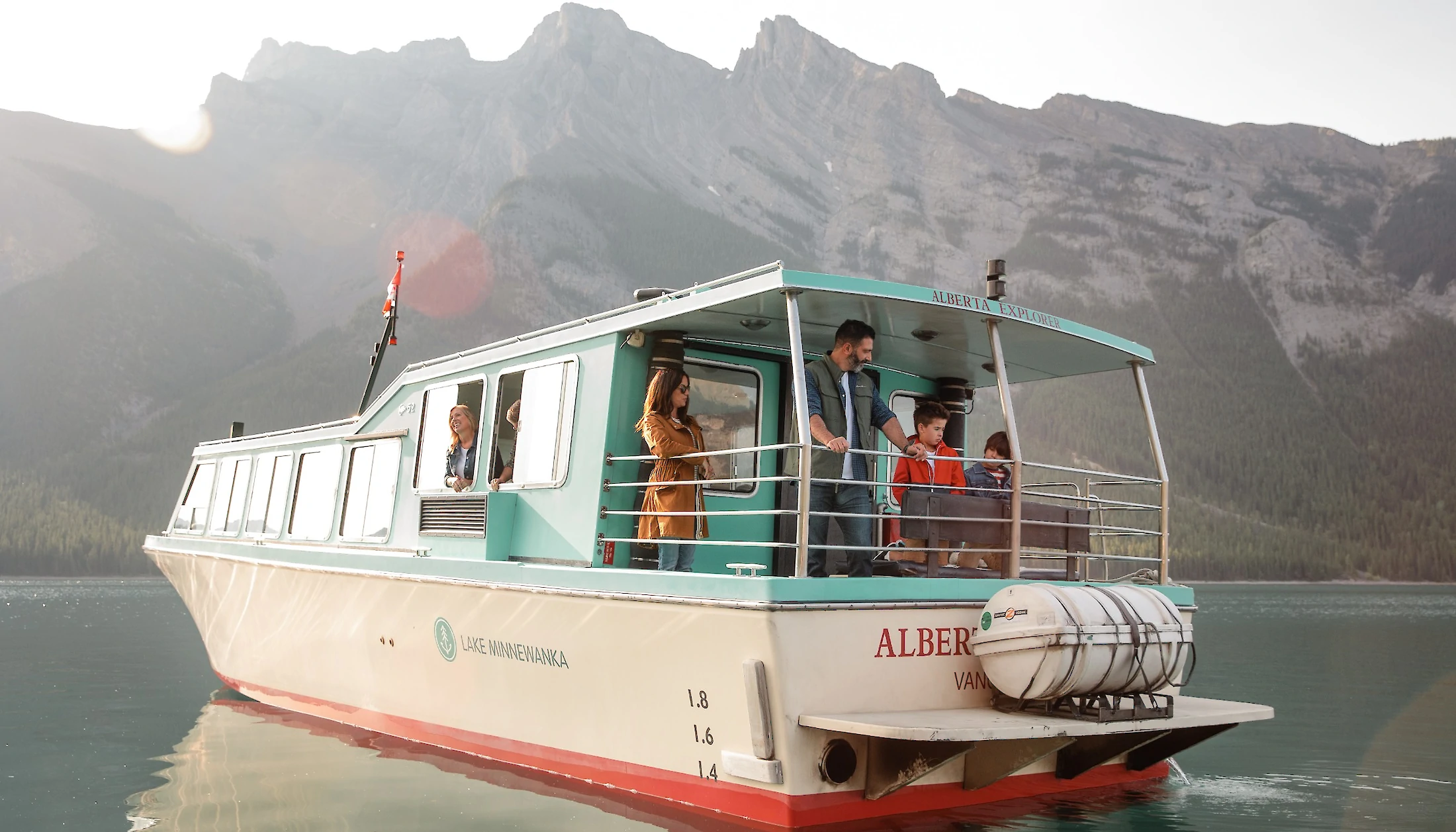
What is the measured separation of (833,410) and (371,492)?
5.42m

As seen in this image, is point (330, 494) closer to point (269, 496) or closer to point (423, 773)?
point (269, 496)

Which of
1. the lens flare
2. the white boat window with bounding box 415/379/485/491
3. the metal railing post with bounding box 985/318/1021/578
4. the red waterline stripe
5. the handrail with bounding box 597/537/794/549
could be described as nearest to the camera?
the red waterline stripe

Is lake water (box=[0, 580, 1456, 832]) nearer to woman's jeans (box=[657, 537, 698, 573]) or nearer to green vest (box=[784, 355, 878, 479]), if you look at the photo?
woman's jeans (box=[657, 537, 698, 573])

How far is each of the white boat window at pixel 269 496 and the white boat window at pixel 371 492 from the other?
5.46 feet

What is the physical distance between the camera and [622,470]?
829 cm

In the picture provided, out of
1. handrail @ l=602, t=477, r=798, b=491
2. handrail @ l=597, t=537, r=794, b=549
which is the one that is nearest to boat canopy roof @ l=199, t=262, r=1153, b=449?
handrail @ l=602, t=477, r=798, b=491

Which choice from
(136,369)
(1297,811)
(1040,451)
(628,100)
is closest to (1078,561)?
(1297,811)

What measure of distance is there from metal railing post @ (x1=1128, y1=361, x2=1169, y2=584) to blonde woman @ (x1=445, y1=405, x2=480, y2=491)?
5.47 metres

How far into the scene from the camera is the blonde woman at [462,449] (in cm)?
969

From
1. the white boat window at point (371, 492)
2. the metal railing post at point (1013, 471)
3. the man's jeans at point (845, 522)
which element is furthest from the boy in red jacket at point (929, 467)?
the white boat window at point (371, 492)

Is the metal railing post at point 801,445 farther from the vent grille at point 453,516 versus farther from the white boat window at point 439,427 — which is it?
the white boat window at point 439,427

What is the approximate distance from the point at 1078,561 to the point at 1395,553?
14055cm

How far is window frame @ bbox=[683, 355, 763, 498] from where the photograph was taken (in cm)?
890

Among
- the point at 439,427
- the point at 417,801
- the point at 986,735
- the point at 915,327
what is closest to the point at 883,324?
the point at 915,327
